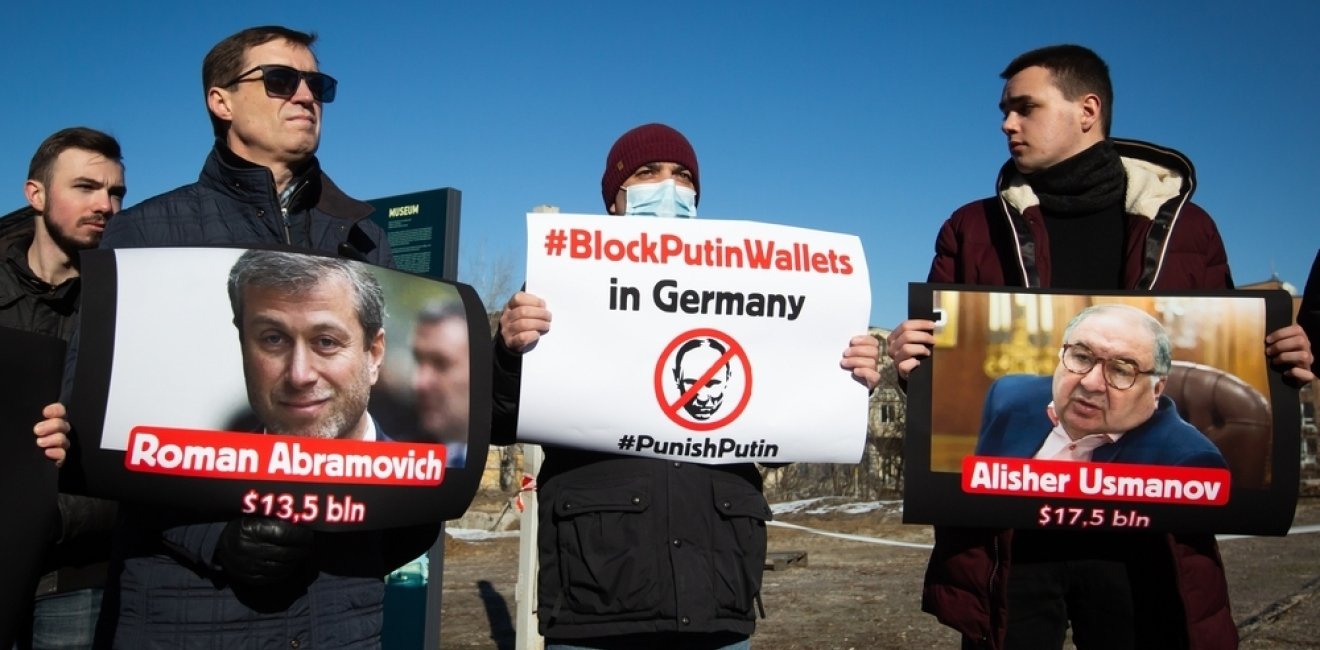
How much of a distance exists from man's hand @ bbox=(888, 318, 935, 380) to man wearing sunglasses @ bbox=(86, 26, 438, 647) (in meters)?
1.37

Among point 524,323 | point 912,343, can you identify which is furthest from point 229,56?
point 912,343

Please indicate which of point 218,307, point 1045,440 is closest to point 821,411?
point 1045,440

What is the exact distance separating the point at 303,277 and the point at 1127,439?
2.26 metres

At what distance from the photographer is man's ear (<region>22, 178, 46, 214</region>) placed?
406 centimetres

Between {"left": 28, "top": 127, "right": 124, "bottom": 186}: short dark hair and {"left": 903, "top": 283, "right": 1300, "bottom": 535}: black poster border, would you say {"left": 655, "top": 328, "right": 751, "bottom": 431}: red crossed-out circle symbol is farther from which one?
{"left": 28, "top": 127, "right": 124, "bottom": 186}: short dark hair

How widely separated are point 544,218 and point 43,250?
206 centimetres

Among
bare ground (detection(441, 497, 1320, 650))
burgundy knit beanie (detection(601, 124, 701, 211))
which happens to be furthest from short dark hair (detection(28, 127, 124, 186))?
bare ground (detection(441, 497, 1320, 650))

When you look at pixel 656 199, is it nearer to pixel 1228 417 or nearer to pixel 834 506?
pixel 1228 417

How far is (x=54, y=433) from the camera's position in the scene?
8.13ft

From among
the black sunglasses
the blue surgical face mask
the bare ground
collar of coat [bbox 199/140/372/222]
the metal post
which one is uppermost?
the black sunglasses

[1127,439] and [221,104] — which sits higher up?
[221,104]

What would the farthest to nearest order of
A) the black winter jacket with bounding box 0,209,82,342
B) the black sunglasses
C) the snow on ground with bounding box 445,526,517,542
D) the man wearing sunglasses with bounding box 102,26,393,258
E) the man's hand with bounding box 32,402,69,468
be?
the snow on ground with bounding box 445,526,517,542 < the black winter jacket with bounding box 0,209,82,342 < the black sunglasses < the man wearing sunglasses with bounding box 102,26,393,258 < the man's hand with bounding box 32,402,69,468

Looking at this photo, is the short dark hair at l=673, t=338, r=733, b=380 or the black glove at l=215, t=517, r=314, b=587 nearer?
the black glove at l=215, t=517, r=314, b=587

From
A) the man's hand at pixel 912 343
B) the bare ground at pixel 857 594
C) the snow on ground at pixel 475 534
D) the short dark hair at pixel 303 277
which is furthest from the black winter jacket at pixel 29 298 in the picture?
the snow on ground at pixel 475 534
